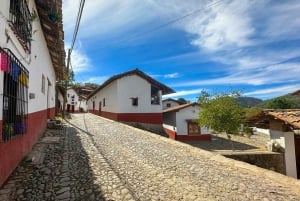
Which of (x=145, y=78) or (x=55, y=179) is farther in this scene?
(x=145, y=78)

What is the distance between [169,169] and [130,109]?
15471mm

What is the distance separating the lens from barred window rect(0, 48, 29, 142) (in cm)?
456

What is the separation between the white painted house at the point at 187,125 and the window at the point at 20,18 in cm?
2010

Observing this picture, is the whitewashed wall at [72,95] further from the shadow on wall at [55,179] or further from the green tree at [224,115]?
the shadow on wall at [55,179]

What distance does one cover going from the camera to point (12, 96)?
16.8ft

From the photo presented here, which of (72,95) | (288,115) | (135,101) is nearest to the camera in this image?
(288,115)

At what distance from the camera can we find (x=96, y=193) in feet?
15.6

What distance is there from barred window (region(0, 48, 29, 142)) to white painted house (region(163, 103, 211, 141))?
66.3ft

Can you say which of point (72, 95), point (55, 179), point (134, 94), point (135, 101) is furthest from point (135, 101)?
point (72, 95)

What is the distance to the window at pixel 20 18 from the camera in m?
5.22

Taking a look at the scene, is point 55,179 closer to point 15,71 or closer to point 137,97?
point 15,71

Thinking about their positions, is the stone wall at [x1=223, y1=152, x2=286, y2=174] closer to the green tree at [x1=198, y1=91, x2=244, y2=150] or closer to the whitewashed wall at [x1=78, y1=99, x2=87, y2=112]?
the green tree at [x1=198, y1=91, x2=244, y2=150]

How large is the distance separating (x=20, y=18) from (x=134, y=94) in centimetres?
1652

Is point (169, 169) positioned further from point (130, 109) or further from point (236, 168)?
point (130, 109)
